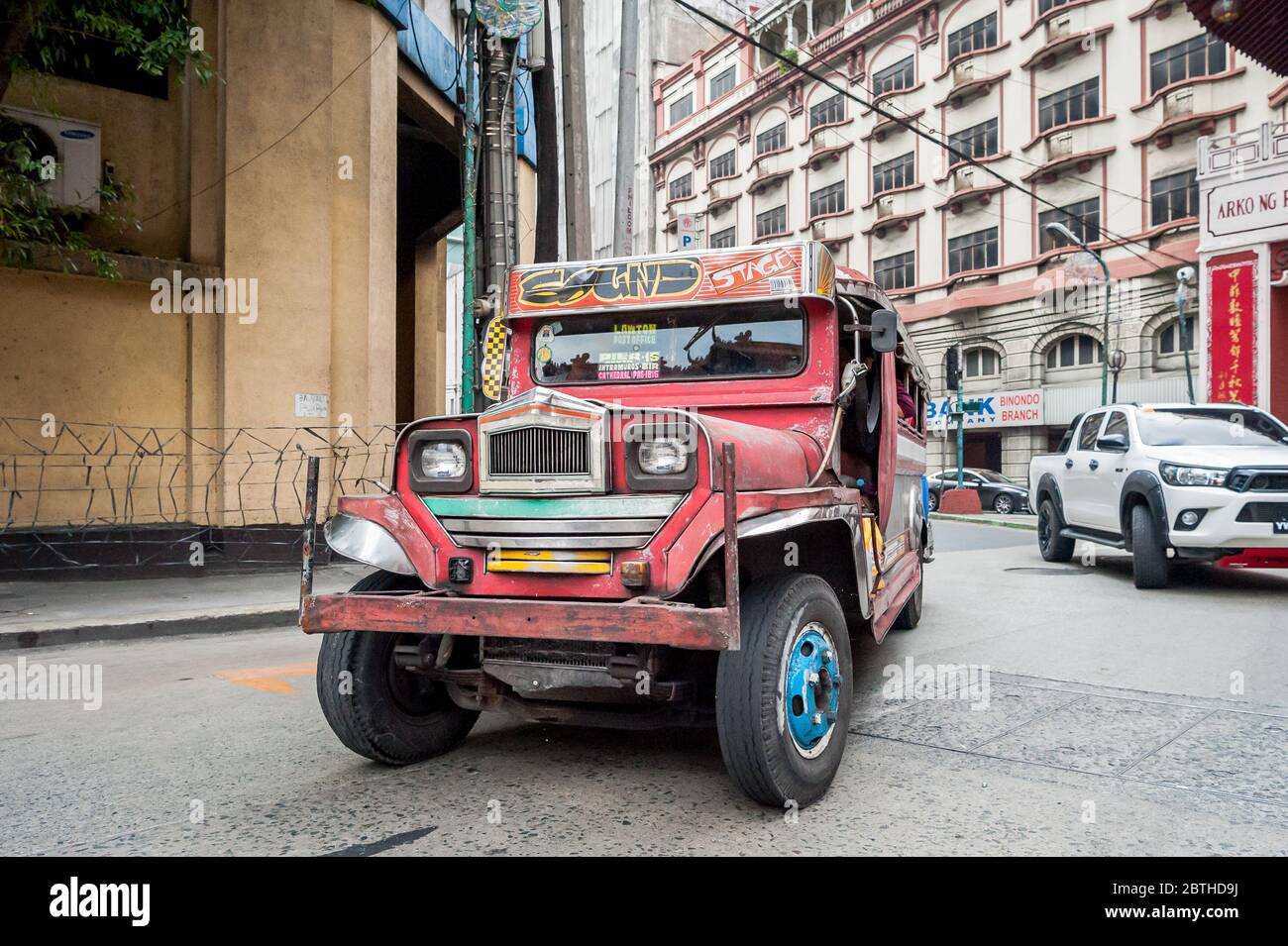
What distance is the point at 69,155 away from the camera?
1118cm

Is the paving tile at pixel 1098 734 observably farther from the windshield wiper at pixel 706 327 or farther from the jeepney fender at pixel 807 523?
the windshield wiper at pixel 706 327

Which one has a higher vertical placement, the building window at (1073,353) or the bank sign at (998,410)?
the building window at (1073,353)

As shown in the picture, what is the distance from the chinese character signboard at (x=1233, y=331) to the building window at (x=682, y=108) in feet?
112

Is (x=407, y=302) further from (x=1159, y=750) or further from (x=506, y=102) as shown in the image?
(x=1159, y=750)

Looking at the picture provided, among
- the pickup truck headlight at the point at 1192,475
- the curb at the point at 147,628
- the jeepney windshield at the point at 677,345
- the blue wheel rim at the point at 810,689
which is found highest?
the jeepney windshield at the point at 677,345

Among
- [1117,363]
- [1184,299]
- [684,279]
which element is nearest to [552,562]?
[684,279]

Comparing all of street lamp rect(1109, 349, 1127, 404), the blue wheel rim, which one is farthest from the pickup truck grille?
street lamp rect(1109, 349, 1127, 404)

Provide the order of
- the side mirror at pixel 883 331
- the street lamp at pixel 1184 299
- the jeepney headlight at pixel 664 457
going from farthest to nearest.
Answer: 1. the street lamp at pixel 1184 299
2. the side mirror at pixel 883 331
3. the jeepney headlight at pixel 664 457

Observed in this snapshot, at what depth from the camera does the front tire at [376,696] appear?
3.88 meters

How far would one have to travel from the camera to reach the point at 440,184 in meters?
19.1

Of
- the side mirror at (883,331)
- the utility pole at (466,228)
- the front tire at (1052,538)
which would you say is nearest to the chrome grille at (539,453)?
the side mirror at (883,331)

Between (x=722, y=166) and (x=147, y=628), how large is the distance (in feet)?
142

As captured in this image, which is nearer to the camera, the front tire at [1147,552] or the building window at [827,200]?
the front tire at [1147,552]
